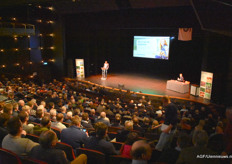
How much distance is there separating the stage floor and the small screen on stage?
164 cm

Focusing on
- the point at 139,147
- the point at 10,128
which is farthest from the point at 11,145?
the point at 139,147

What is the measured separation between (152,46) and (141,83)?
270 centimetres

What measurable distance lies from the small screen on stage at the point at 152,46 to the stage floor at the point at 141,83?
1641mm

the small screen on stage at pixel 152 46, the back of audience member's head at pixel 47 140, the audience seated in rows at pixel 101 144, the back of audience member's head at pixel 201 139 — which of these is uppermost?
the small screen on stage at pixel 152 46

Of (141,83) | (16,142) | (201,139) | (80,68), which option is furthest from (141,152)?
(80,68)

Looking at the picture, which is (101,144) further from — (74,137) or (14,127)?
(14,127)

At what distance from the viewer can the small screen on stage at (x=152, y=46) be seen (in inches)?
564

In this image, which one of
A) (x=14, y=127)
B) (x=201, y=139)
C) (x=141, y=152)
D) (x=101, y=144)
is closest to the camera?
(x=141, y=152)

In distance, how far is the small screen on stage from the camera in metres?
14.3

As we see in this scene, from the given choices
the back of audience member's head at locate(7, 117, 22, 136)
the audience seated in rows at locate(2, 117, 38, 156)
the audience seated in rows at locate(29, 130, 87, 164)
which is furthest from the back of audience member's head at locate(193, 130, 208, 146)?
the back of audience member's head at locate(7, 117, 22, 136)

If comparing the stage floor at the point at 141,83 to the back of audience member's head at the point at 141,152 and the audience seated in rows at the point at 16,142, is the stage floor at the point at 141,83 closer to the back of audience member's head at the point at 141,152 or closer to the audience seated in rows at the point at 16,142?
the back of audience member's head at the point at 141,152

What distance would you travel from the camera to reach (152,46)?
1489cm

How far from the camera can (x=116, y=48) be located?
18.1 meters

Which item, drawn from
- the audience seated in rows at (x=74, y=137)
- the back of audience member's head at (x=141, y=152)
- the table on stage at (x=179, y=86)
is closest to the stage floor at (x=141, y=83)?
the table on stage at (x=179, y=86)
